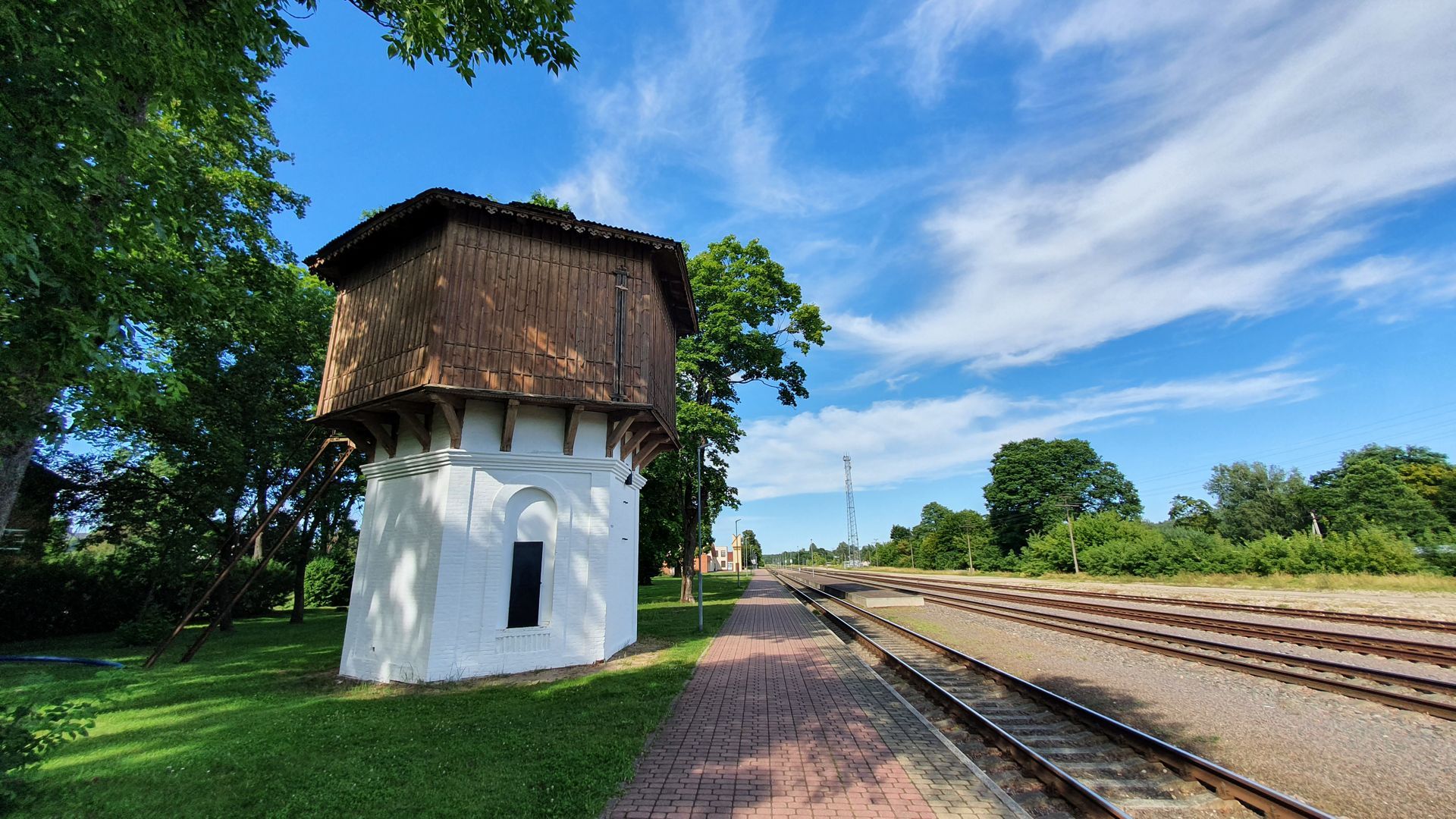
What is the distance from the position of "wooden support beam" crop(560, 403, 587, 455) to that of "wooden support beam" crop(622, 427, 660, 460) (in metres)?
1.59

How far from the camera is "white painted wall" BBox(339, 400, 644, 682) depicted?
11.2 m

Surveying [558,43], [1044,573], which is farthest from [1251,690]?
[1044,573]

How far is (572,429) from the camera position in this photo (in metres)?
12.4

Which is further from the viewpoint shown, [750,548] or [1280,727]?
[750,548]

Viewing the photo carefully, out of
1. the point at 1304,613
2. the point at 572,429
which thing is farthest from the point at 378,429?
the point at 1304,613

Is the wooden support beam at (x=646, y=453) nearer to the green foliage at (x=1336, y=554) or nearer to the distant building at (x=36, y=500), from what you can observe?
the distant building at (x=36, y=500)

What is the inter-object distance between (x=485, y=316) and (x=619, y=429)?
146 inches

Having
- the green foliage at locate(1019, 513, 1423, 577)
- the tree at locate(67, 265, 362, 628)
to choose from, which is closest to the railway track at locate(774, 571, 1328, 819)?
the tree at locate(67, 265, 362, 628)

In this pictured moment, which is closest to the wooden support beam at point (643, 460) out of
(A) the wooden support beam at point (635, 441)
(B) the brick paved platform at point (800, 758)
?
(A) the wooden support beam at point (635, 441)

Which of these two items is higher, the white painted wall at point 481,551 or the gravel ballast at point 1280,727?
the white painted wall at point 481,551

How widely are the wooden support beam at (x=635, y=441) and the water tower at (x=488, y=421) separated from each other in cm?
55

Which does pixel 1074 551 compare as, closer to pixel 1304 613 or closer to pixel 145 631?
pixel 1304 613

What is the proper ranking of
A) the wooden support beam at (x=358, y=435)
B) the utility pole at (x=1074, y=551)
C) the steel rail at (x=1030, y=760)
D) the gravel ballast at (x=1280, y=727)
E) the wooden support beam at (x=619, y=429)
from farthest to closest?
1. the utility pole at (x=1074, y=551)
2. the wooden support beam at (x=358, y=435)
3. the wooden support beam at (x=619, y=429)
4. the gravel ballast at (x=1280, y=727)
5. the steel rail at (x=1030, y=760)

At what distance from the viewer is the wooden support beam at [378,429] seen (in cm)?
1282
